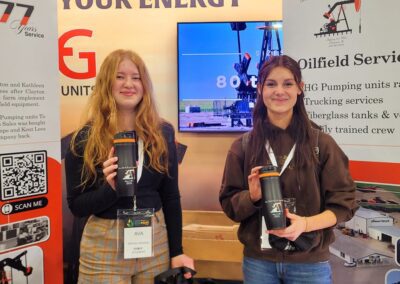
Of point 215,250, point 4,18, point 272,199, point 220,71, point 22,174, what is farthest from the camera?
point 220,71

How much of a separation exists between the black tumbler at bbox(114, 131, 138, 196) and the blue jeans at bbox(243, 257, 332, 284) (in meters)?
0.59

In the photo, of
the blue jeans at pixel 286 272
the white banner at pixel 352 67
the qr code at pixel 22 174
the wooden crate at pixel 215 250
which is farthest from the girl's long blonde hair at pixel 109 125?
the wooden crate at pixel 215 250

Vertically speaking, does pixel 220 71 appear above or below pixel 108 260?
above

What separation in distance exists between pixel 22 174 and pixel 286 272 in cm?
122

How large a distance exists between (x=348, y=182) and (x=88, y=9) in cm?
278

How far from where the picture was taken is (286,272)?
1612 millimetres

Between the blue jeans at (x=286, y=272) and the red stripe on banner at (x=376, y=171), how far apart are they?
639 mm

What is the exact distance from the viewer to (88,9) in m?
3.53

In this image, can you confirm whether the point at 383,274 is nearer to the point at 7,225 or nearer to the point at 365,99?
the point at 365,99

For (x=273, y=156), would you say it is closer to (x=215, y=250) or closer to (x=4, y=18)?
(x=4, y=18)

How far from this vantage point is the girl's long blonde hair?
1648 millimetres

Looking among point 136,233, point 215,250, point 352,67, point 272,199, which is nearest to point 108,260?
point 136,233

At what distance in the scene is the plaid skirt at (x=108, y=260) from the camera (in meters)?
1.61

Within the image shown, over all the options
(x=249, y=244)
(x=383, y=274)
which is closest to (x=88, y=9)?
(x=249, y=244)
